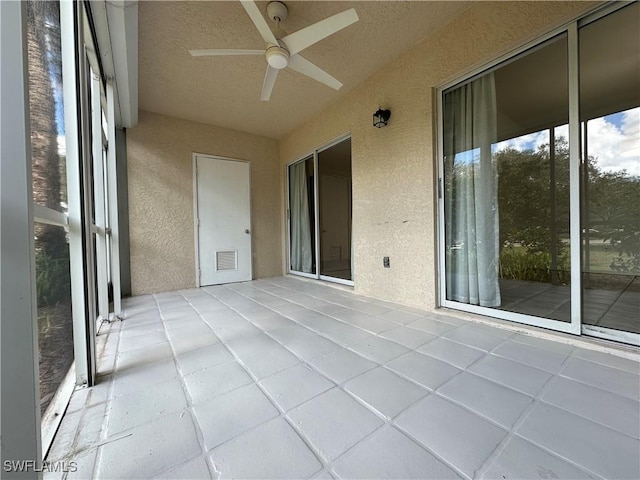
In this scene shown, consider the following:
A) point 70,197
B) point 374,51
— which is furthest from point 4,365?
point 374,51

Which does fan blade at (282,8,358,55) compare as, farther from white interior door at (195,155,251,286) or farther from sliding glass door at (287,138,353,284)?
white interior door at (195,155,251,286)

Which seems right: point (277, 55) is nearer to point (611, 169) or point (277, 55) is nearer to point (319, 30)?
point (319, 30)

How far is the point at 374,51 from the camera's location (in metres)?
2.46

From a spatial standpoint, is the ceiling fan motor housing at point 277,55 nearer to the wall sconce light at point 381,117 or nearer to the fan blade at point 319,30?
the fan blade at point 319,30

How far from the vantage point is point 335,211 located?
480 centimetres

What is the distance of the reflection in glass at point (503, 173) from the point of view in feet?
6.77

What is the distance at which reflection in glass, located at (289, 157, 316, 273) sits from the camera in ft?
13.8

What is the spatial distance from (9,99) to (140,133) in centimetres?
353

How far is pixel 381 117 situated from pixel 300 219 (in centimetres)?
221

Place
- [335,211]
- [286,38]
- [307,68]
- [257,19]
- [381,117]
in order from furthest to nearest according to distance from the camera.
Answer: [335,211] → [381,117] → [307,68] → [286,38] → [257,19]

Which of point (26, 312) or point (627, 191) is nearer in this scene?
point (26, 312)

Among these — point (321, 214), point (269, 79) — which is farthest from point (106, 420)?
point (321, 214)

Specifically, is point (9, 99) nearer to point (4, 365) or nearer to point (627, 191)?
point (4, 365)

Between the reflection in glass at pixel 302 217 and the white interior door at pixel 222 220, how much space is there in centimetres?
77
